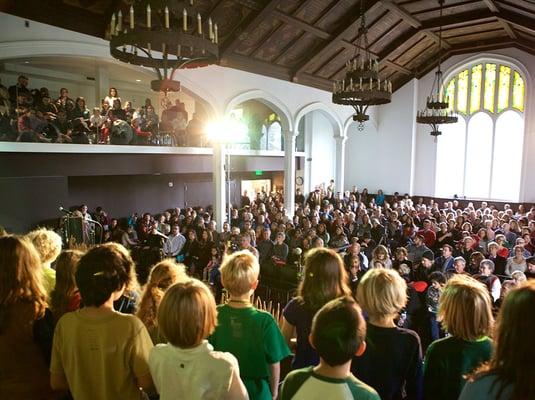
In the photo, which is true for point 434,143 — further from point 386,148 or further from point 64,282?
point 64,282

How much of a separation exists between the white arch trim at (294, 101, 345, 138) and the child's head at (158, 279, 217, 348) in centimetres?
1287

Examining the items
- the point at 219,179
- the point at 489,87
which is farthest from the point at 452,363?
the point at 489,87

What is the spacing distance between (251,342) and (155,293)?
0.62 m

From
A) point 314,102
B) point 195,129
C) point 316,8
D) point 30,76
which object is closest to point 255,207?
point 195,129

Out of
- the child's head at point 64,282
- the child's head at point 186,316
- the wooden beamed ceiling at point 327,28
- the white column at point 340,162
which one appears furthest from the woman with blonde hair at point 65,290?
the white column at point 340,162

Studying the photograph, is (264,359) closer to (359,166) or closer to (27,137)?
(27,137)

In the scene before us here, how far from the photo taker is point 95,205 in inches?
479

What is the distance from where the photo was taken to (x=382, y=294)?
2189 millimetres

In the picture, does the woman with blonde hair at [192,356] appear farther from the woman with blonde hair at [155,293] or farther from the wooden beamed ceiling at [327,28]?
→ the wooden beamed ceiling at [327,28]

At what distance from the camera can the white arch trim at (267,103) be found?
12.0 meters

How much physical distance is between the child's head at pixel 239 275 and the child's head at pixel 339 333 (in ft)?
2.61

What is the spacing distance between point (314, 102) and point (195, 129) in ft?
15.9

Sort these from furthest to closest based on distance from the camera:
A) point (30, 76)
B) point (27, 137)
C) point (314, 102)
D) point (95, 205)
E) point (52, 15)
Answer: point (314, 102)
point (30, 76)
point (95, 205)
point (27, 137)
point (52, 15)

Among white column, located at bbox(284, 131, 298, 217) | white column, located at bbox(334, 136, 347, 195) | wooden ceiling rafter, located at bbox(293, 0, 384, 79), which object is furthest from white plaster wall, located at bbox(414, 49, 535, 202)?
white column, located at bbox(284, 131, 298, 217)
